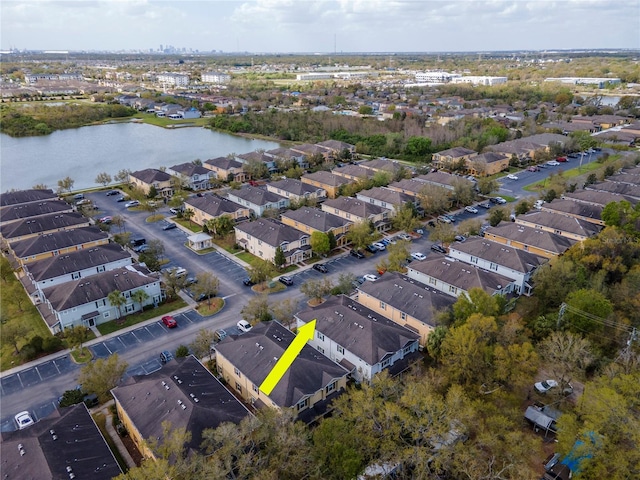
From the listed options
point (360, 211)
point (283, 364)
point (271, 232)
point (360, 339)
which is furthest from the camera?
point (360, 211)

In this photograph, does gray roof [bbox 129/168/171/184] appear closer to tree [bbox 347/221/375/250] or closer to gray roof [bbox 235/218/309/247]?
gray roof [bbox 235/218/309/247]

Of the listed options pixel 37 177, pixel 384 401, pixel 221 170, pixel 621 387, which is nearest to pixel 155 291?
pixel 384 401

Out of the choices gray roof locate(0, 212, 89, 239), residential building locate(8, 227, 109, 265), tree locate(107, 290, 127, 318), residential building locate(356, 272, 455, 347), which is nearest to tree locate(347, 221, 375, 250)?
residential building locate(356, 272, 455, 347)

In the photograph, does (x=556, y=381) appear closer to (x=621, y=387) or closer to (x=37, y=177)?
(x=621, y=387)

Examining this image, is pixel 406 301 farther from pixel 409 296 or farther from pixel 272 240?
pixel 272 240

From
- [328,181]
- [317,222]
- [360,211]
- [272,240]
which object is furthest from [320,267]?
[328,181]

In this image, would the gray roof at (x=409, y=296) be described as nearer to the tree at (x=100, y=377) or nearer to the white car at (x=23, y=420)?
the tree at (x=100, y=377)

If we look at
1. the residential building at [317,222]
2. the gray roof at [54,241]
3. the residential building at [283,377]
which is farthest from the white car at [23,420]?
the residential building at [317,222]
